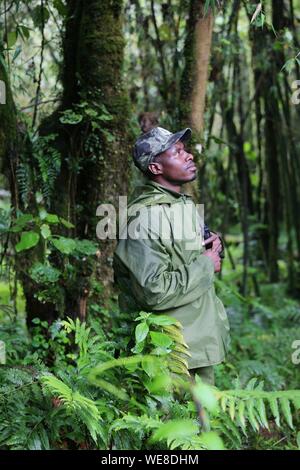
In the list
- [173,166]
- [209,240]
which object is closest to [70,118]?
[173,166]

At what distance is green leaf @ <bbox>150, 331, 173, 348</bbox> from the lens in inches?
97.1

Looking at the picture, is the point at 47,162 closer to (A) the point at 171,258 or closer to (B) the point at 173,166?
(B) the point at 173,166

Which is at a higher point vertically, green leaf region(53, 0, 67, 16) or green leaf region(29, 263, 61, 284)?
green leaf region(53, 0, 67, 16)

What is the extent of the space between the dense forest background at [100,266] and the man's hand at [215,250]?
484mm

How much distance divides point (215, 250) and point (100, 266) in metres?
1.20

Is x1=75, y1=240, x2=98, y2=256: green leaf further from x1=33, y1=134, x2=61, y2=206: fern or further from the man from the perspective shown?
the man

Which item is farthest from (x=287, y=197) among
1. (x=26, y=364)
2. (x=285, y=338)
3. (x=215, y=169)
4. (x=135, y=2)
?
(x=26, y=364)

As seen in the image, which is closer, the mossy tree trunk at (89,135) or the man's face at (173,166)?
the man's face at (173,166)

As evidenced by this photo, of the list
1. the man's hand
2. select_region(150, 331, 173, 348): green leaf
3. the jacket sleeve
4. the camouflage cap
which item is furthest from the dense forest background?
the camouflage cap

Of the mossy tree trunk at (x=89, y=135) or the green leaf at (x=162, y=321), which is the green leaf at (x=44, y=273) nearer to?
the mossy tree trunk at (x=89, y=135)

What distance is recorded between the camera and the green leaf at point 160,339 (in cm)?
247

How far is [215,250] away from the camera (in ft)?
10.1

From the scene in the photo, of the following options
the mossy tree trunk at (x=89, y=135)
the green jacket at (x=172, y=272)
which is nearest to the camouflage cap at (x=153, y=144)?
the green jacket at (x=172, y=272)
